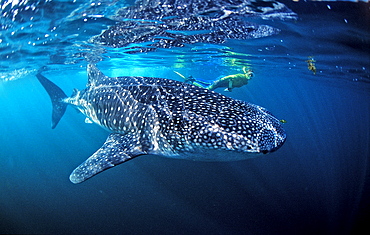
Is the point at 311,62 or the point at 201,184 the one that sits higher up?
the point at 311,62

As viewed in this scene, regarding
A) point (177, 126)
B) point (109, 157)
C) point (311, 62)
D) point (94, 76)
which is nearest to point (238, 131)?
point (177, 126)

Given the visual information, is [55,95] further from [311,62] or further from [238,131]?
[311,62]

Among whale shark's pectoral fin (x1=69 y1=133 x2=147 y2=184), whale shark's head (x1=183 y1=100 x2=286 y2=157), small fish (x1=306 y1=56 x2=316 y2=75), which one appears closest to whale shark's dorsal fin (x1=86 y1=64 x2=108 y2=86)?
whale shark's pectoral fin (x1=69 y1=133 x2=147 y2=184)

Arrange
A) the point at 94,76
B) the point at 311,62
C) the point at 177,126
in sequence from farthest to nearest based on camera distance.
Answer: the point at 311,62 < the point at 94,76 < the point at 177,126

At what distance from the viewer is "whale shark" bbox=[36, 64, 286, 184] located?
3422mm

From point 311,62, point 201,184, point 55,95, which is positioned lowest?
point 201,184

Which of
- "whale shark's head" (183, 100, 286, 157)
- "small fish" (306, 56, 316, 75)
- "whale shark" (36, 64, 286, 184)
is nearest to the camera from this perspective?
"whale shark's head" (183, 100, 286, 157)

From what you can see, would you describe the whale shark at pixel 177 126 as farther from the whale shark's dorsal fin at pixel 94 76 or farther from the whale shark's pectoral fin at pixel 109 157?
the whale shark's dorsal fin at pixel 94 76

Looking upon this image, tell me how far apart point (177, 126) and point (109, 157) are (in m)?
1.52

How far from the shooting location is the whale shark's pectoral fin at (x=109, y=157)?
13.3 feet

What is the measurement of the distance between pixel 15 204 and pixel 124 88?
8794 mm

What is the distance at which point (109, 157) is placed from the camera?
4305 mm

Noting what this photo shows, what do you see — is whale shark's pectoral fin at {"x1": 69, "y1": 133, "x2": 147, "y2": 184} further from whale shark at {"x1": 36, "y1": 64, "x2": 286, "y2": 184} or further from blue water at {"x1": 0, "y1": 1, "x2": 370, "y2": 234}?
blue water at {"x1": 0, "y1": 1, "x2": 370, "y2": 234}

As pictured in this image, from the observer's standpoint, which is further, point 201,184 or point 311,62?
point 311,62
